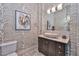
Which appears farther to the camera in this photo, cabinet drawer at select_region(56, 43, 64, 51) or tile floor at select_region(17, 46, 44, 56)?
tile floor at select_region(17, 46, 44, 56)

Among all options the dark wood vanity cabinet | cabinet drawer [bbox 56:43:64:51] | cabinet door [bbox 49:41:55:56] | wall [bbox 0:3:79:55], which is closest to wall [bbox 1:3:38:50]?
wall [bbox 0:3:79:55]

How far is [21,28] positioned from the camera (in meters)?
1.98

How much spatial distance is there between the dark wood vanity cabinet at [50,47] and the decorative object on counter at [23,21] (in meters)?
0.31

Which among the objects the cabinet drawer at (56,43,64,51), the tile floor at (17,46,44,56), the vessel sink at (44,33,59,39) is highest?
the vessel sink at (44,33,59,39)

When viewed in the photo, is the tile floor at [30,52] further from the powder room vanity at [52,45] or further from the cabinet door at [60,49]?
the cabinet door at [60,49]

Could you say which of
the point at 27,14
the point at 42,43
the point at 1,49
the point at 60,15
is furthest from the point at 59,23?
the point at 1,49

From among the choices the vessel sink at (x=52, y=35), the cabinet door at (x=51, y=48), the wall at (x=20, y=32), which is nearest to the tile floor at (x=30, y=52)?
the wall at (x=20, y=32)

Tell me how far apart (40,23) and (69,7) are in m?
0.55

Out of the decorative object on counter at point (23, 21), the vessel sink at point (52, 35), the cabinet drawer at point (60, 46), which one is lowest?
the cabinet drawer at point (60, 46)

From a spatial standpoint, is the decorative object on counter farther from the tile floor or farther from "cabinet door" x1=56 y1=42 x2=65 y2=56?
"cabinet door" x1=56 y1=42 x2=65 y2=56

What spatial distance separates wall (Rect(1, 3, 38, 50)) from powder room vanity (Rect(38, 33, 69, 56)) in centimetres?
12

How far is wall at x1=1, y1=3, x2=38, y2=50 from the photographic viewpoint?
1.91 metres

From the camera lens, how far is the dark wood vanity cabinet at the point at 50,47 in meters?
1.90

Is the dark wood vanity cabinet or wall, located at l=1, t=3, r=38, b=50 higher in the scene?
wall, located at l=1, t=3, r=38, b=50
